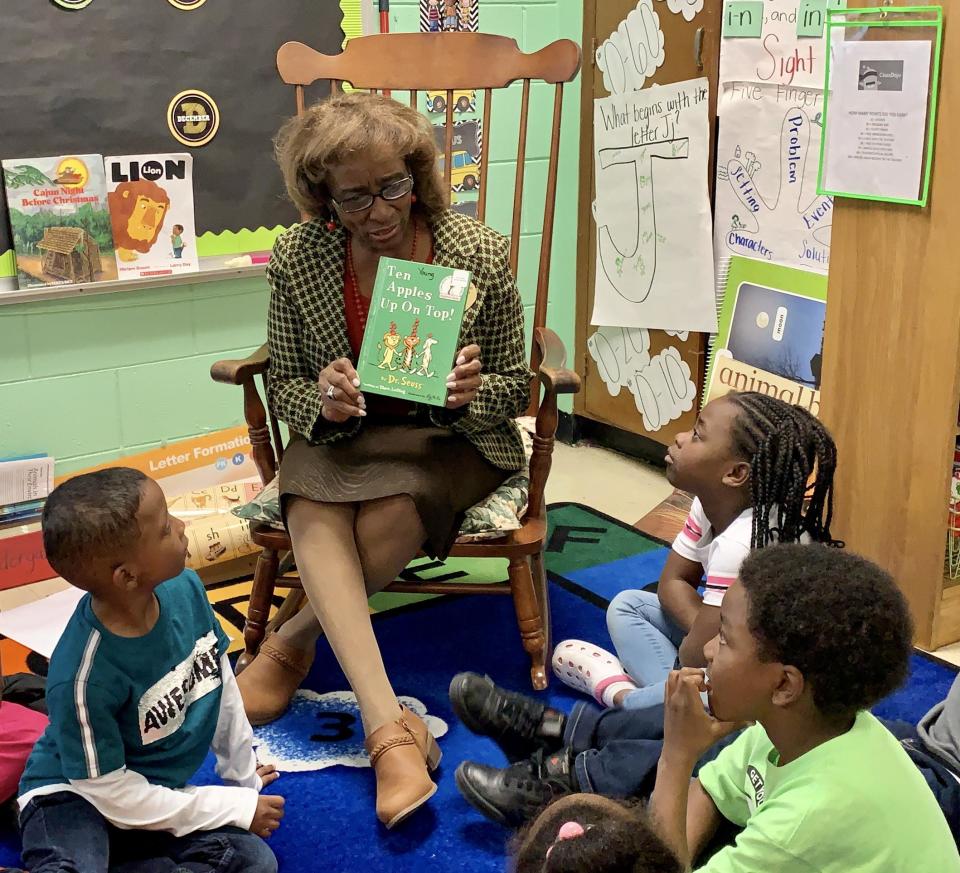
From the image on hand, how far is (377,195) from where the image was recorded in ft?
6.68

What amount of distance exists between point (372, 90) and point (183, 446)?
1045 millimetres

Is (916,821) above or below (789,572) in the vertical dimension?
below

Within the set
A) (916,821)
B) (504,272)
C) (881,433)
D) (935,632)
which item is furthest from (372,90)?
(916,821)

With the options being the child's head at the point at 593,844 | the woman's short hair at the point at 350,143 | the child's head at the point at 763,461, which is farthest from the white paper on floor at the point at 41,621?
the child's head at the point at 593,844

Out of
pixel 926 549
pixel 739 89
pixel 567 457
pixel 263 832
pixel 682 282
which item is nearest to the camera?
pixel 263 832

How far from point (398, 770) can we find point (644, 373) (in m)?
1.76

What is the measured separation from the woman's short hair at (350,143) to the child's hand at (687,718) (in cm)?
106

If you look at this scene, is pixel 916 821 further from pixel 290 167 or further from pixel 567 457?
pixel 567 457

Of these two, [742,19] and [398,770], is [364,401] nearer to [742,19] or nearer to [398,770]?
[398,770]

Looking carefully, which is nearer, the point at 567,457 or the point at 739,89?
the point at 739,89

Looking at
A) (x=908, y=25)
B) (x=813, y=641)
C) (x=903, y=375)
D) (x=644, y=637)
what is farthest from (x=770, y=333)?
(x=813, y=641)

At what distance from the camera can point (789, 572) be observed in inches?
52.7

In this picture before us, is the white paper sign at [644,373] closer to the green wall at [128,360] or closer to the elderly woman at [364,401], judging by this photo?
the green wall at [128,360]

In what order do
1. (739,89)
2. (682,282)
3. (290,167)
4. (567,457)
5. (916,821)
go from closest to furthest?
(916,821), (290,167), (739,89), (682,282), (567,457)
